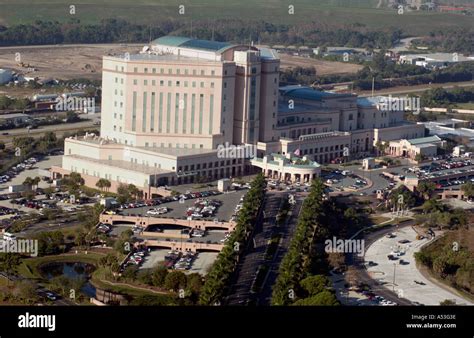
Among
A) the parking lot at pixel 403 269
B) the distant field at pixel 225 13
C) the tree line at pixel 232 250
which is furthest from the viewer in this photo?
the distant field at pixel 225 13

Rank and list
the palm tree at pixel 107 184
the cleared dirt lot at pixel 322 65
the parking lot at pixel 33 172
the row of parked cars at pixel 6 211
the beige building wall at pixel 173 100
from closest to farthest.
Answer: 1. the row of parked cars at pixel 6 211
2. the palm tree at pixel 107 184
3. the parking lot at pixel 33 172
4. the beige building wall at pixel 173 100
5. the cleared dirt lot at pixel 322 65

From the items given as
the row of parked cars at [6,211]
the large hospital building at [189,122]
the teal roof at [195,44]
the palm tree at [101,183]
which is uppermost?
the teal roof at [195,44]

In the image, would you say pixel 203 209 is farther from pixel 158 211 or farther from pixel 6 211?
pixel 6 211

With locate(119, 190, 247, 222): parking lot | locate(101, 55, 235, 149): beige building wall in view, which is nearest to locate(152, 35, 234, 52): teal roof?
locate(101, 55, 235, 149): beige building wall

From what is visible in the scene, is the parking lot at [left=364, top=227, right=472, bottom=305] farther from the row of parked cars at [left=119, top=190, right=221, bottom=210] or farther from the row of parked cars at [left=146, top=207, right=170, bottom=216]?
the row of parked cars at [left=119, top=190, right=221, bottom=210]

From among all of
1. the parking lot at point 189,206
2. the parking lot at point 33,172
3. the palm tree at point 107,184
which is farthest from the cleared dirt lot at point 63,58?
the parking lot at point 189,206

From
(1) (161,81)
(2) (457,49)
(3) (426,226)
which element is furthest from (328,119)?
(2) (457,49)

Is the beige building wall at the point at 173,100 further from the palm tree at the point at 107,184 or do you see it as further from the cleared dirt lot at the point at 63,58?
the cleared dirt lot at the point at 63,58
